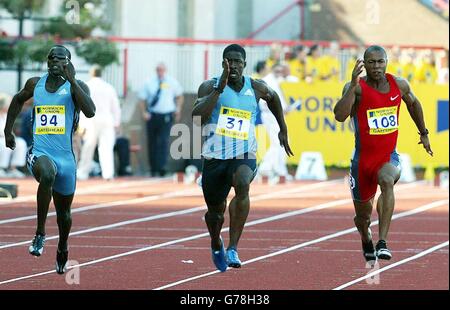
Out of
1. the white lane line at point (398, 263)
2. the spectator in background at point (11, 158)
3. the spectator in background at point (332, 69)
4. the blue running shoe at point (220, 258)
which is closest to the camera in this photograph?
the blue running shoe at point (220, 258)

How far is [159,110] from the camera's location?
90.2 ft

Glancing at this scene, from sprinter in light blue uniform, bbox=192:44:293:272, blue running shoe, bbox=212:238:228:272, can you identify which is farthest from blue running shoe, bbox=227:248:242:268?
blue running shoe, bbox=212:238:228:272

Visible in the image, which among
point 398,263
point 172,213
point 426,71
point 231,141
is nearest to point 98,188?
point 172,213

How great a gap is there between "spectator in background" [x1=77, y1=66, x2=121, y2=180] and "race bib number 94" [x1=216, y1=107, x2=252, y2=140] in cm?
1101

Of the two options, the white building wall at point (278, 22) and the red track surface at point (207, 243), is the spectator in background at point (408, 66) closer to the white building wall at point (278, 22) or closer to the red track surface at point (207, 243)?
the red track surface at point (207, 243)

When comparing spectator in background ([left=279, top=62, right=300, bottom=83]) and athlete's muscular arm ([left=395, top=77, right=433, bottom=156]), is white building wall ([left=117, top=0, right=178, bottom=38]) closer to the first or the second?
spectator in background ([left=279, top=62, right=300, bottom=83])

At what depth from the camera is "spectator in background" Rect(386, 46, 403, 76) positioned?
26.5 m

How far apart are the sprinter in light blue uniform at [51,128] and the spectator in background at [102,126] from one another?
430 inches

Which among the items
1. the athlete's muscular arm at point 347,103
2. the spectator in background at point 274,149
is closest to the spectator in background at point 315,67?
the spectator in background at point 274,149

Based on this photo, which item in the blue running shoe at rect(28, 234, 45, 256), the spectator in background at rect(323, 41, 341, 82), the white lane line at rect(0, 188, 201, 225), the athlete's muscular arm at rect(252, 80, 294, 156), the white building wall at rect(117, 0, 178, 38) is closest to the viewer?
the blue running shoe at rect(28, 234, 45, 256)

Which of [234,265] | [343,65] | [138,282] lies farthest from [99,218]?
[343,65]

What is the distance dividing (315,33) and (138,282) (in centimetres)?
2171

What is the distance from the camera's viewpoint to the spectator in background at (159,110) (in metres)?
27.3
